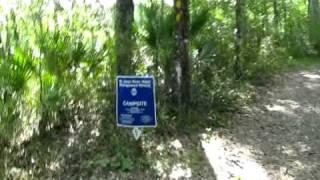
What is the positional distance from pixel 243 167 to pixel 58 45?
3213 millimetres

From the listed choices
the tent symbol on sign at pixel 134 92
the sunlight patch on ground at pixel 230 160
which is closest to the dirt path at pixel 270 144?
the sunlight patch on ground at pixel 230 160

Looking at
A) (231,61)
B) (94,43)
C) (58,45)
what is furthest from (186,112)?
(231,61)

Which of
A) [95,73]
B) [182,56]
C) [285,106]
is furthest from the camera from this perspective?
[285,106]

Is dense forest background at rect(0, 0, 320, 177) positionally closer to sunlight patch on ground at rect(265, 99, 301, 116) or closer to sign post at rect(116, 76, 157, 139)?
sign post at rect(116, 76, 157, 139)

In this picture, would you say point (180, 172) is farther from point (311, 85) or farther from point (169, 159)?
point (311, 85)

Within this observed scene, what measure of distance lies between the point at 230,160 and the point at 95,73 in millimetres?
2483

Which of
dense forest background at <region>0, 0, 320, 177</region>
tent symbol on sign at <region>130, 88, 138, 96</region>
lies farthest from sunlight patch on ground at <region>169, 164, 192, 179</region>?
tent symbol on sign at <region>130, 88, 138, 96</region>

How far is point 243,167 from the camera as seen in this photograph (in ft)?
25.3

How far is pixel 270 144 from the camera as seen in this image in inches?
348

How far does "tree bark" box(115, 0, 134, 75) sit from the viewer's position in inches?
339

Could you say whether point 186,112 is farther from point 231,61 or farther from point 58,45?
point 231,61

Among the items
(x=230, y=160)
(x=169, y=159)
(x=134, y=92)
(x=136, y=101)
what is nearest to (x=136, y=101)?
(x=136, y=101)

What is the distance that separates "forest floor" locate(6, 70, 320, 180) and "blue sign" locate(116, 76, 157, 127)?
22.7 inches

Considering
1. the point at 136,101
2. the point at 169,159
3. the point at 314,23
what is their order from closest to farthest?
the point at 136,101 < the point at 169,159 < the point at 314,23
